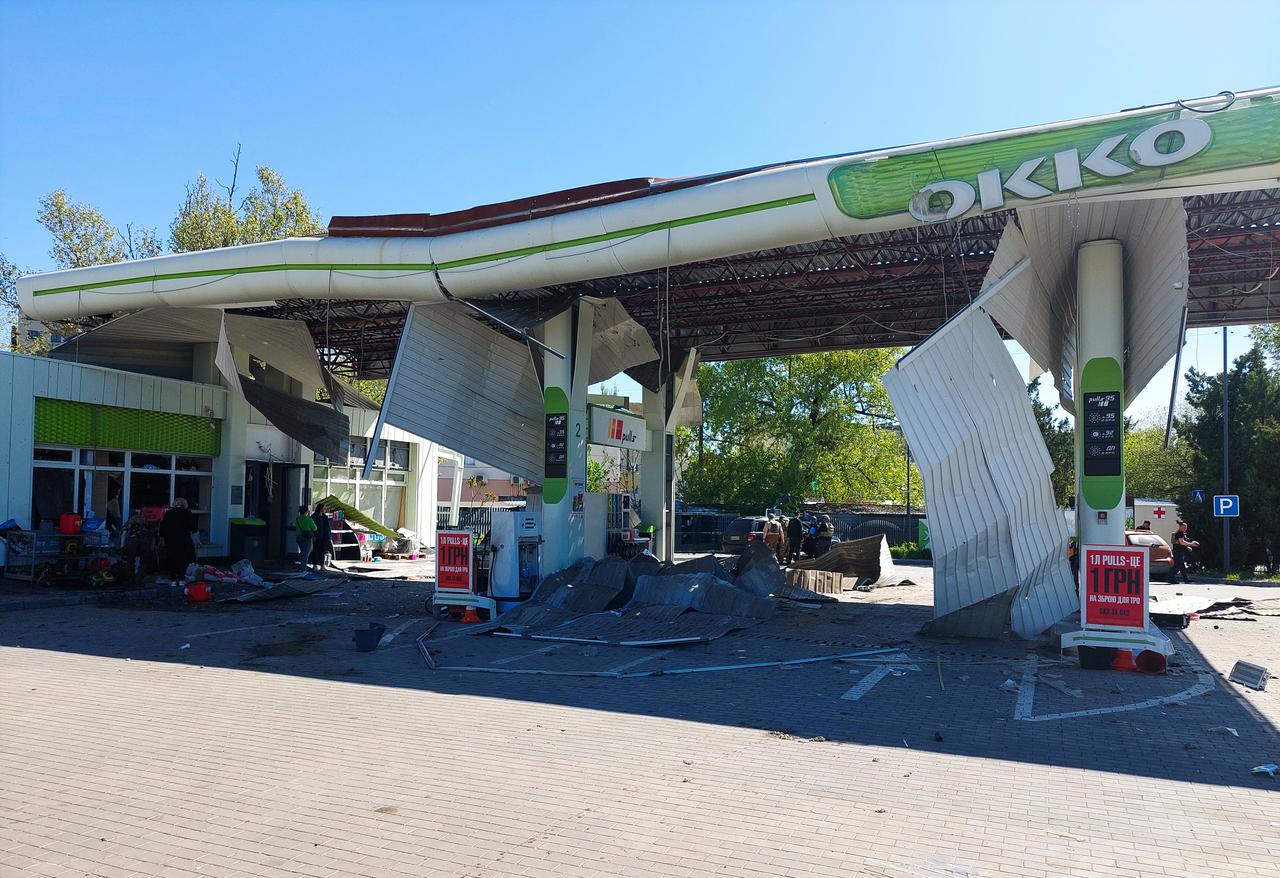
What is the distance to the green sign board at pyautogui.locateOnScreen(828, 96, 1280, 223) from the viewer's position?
1026cm

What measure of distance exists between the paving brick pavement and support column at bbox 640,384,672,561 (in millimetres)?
13164

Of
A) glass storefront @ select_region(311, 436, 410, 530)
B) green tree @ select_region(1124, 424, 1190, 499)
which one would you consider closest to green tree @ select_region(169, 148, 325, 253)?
glass storefront @ select_region(311, 436, 410, 530)

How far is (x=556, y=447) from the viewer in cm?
1730

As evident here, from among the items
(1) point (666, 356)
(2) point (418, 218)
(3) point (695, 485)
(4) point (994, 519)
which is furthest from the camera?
(3) point (695, 485)

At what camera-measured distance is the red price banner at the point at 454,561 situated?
14930 mm

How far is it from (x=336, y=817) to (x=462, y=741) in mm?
1839

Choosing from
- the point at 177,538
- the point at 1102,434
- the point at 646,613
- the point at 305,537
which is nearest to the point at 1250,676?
the point at 1102,434

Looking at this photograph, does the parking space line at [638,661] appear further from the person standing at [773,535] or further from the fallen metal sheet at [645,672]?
the person standing at [773,535]

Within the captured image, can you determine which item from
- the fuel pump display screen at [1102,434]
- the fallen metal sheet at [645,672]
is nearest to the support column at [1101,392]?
A: the fuel pump display screen at [1102,434]

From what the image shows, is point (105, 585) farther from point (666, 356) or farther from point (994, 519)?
point (994, 519)

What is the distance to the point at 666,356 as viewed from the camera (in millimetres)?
23906

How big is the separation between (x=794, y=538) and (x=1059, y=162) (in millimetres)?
19062

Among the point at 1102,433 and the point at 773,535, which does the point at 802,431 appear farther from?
the point at 1102,433

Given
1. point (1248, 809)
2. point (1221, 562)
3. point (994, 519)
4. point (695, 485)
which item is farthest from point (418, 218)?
point (695, 485)
